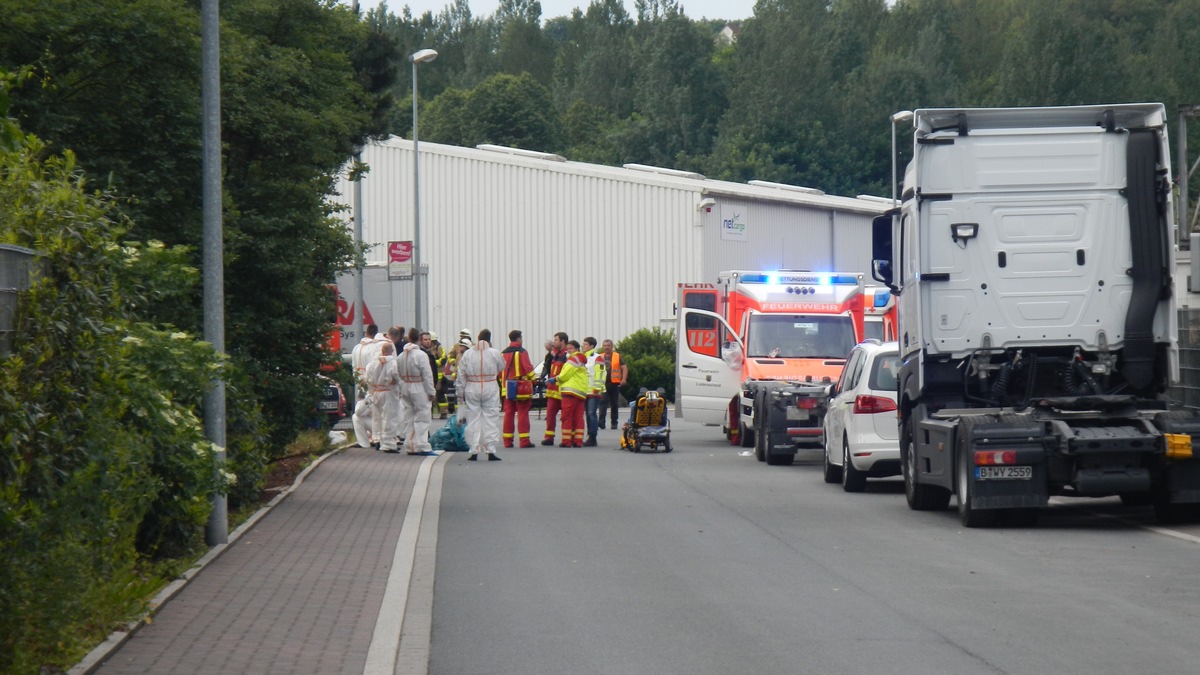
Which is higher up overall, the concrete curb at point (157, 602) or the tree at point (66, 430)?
the tree at point (66, 430)

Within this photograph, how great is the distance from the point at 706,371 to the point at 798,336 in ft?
5.35

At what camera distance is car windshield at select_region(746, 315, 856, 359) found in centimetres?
2562

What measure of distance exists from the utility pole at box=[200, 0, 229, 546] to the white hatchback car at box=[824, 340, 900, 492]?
24.8ft

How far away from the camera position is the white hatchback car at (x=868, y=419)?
1758 centimetres

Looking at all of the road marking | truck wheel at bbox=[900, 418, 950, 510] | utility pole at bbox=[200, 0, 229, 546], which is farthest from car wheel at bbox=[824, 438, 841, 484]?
utility pole at bbox=[200, 0, 229, 546]

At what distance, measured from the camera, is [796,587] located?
10.7 m

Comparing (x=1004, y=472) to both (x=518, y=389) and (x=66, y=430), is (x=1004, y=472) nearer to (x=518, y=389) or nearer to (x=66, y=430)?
(x=66, y=430)

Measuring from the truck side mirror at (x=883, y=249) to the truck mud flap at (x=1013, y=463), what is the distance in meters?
3.07

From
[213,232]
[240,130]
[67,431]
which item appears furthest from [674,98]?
[67,431]

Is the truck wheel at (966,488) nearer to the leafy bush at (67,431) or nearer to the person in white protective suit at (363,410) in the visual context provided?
the leafy bush at (67,431)

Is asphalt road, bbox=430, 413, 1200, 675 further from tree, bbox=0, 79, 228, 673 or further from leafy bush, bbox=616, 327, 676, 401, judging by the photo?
leafy bush, bbox=616, 327, 676, 401

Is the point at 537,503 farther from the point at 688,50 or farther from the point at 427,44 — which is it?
the point at 427,44

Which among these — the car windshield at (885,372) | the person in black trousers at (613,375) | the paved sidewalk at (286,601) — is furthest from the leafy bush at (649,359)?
the paved sidewalk at (286,601)

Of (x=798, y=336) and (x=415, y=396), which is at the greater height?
(x=798, y=336)
